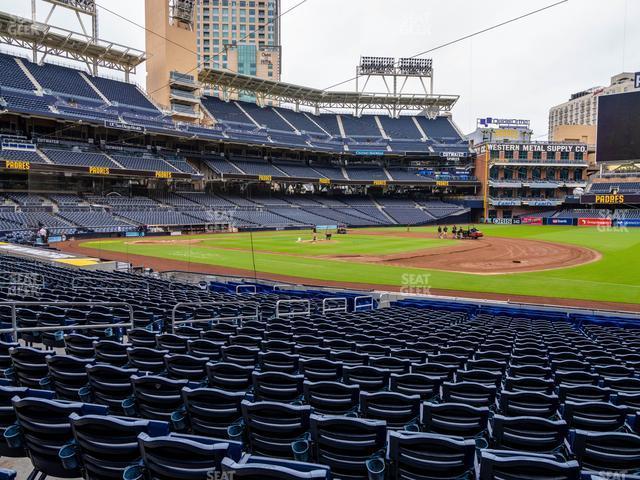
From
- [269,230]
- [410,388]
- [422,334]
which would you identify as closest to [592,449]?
[410,388]

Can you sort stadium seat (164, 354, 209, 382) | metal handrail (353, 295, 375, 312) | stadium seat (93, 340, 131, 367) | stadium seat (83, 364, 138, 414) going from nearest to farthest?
stadium seat (83, 364, 138, 414) → stadium seat (164, 354, 209, 382) → stadium seat (93, 340, 131, 367) → metal handrail (353, 295, 375, 312)

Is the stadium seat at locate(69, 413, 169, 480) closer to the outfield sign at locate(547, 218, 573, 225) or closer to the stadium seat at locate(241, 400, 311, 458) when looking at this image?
the stadium seat at locate(241, 400, 311, 458)

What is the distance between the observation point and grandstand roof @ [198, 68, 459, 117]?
80938 mm

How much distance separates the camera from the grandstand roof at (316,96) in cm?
8094

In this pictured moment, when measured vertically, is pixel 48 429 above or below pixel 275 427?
above

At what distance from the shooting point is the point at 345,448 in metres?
4.01

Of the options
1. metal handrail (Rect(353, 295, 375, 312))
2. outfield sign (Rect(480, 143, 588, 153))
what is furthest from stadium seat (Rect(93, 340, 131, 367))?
outfield sign (Rect(480, 143, 588, 153))

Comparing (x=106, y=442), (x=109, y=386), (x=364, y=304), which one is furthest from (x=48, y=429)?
(x=364, y=304)

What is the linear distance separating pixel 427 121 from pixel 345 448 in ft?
341

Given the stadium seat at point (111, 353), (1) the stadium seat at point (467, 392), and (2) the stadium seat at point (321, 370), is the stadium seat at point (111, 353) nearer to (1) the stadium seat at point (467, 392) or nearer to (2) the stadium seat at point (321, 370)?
(2) the stadium seat at point (321, 370)

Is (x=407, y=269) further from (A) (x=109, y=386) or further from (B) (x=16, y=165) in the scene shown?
(B) (x=16, y=165)

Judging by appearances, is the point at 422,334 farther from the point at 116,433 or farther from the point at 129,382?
the point at 116,433

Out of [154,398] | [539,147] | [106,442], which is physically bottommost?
[154,398]

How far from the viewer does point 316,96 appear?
9119 cm
